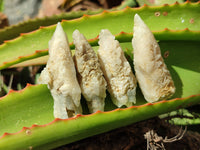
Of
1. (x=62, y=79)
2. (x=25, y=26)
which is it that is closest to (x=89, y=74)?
(x=62, y=79)

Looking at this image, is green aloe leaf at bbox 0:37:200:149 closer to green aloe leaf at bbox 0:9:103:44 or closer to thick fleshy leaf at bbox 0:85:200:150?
thick fleshy leaf at bbox 0:85:200:150

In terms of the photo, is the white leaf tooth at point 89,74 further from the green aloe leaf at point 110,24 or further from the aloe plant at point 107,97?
the green aloe leaf at point 110,24

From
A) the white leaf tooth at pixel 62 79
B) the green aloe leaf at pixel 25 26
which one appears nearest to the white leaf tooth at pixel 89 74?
the white leaf tooth at pixel 62 79

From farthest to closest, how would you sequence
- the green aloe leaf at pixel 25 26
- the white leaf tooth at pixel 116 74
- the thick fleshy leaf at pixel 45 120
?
1. the green aloe leaf at pixel 25 26
2. the white leaf tooth at pixel 116 74
3. the thick fleshy leaf at pixel 45 120

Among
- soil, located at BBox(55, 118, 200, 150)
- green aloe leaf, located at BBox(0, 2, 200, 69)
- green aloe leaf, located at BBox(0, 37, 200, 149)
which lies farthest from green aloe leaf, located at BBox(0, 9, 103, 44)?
soil, located at BBox(55, 118, 200, 150)

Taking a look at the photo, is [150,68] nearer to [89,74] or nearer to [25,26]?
[89,74]

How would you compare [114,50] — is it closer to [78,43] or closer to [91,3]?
[78,43]
